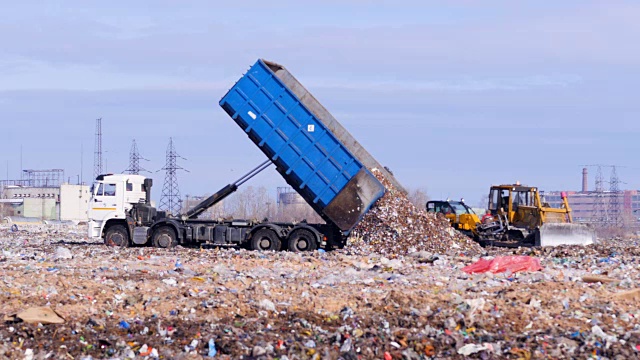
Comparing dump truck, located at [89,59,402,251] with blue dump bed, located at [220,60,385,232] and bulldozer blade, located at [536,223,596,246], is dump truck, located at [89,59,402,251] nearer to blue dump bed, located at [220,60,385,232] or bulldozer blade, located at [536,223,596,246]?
blue dump bed, located at [220,60,385,232]

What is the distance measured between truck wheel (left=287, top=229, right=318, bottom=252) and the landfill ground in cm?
550

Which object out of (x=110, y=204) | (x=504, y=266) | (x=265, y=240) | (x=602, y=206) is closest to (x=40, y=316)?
(x=504, y=266)

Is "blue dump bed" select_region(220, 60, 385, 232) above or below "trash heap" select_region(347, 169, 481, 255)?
above

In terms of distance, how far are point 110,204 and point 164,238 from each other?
1.63 m

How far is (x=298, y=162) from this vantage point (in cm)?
2023

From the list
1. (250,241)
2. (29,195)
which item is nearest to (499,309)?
(250,241)

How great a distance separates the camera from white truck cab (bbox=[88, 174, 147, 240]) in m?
22.7

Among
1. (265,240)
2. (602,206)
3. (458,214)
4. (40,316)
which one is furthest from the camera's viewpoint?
(602,206)

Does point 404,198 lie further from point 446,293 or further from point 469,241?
point 446,293

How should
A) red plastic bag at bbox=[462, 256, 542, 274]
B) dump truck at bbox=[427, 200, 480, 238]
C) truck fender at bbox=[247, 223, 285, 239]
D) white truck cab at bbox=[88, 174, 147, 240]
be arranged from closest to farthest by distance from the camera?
1. red plastic bag at bbox=[462, 256, 542, 274]
2. truck fender at bbox=[247, 223, 285, 239]
3. white truck cab at bbox=[88, 174, 147, 240]
4. dump truck at bbox=[427, 200, 480, 238]

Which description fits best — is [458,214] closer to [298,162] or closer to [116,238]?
[298,162]

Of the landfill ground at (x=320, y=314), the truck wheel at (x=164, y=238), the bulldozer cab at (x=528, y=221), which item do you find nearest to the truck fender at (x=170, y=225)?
the truck wheel at (x=164, y=238)

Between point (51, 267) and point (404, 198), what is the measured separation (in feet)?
27.8

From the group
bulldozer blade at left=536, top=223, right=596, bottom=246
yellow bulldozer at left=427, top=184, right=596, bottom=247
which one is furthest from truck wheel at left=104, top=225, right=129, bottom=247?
bulldozer blade at left=536, top=223, right=596, bottom=246
